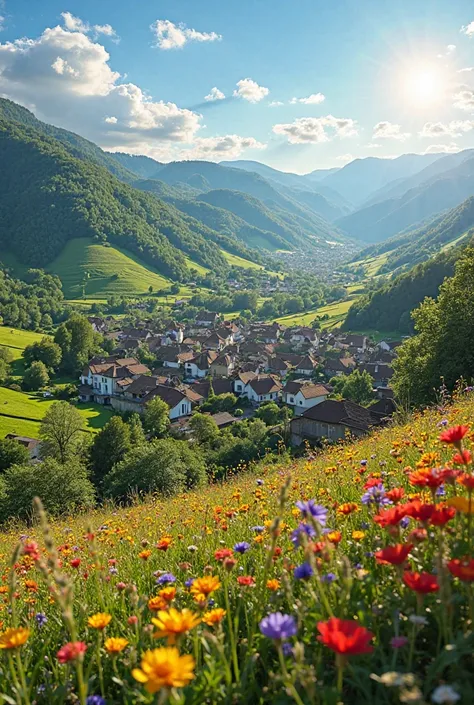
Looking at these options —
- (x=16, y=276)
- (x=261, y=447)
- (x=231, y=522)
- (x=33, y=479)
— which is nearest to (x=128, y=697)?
(x=231, y=522)

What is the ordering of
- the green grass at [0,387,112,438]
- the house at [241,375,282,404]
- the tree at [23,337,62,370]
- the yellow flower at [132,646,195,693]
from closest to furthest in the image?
the yellow flower at [132,646,195,693], the green grass at [0,387,112,438], the house at [241,375,282,404], the tree at [23,337,62,370]

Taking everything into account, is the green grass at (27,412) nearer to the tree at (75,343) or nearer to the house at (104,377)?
the house at (104,377)

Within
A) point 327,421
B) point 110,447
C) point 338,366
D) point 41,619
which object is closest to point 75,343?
point 338,366

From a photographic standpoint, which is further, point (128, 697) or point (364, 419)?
point (364, 419)

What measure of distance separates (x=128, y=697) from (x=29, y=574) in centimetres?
369

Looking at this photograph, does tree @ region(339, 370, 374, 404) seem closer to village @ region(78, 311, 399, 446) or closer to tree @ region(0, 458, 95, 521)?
village @ region(78, 311, 399, 446)

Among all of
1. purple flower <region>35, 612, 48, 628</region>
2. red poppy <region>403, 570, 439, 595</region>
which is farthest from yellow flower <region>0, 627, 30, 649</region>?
red poppy <region>403, 570, 439, 595</region>

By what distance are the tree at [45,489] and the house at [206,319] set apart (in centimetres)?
11328

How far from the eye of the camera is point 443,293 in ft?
80.0

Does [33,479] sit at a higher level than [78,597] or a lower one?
lower

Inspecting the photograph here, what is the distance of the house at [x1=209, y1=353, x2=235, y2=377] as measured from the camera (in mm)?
89562

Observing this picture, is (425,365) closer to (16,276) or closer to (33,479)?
(33,479)

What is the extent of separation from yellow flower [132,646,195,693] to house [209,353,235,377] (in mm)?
87630

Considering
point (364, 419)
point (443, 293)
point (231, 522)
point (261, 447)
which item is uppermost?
point (443, 293)
